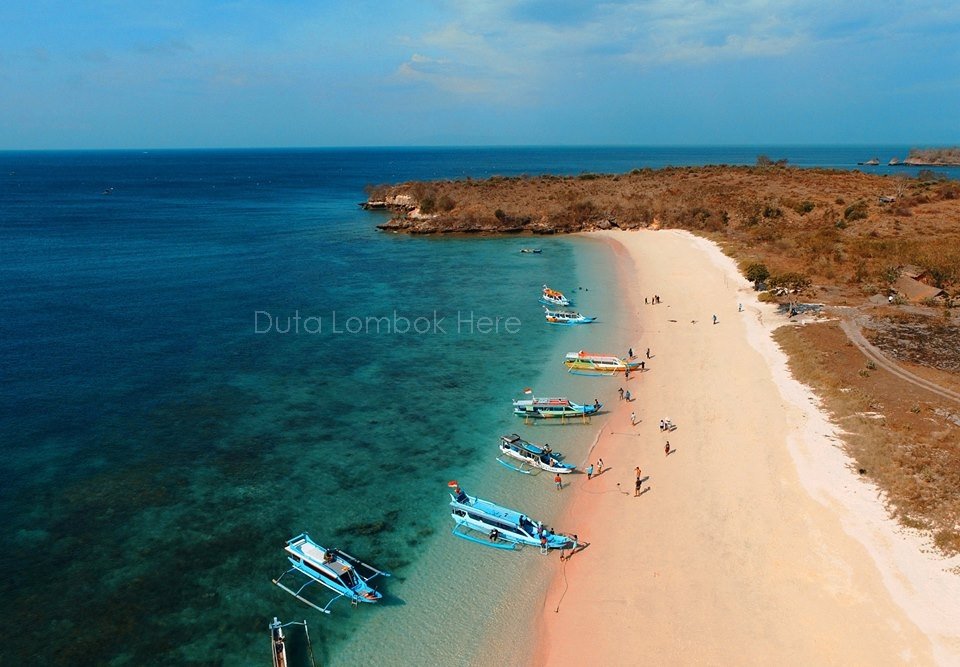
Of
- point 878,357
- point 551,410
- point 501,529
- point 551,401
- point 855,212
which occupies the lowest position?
point 501,529

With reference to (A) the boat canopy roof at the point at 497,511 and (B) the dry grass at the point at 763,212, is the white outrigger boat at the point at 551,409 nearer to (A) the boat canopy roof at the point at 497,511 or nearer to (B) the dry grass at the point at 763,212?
(A) the boat canopy roof at the point at 497,511

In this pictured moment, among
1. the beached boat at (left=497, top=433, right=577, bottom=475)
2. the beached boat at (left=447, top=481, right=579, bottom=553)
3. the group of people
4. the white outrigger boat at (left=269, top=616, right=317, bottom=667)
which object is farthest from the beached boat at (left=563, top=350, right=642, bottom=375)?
the white outrigger boat at (left=269, top=616, right=317, bottom=667)

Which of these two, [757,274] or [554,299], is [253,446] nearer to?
[554,299]

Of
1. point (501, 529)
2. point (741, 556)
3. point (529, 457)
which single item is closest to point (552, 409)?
point (529, 457)

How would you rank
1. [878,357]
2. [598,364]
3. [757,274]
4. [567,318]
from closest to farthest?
[878,357]
[598,364]
[567,318]
[757,274]

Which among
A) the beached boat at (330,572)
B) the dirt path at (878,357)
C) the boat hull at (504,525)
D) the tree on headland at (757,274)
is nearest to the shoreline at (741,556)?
the boat hull at (504,525)

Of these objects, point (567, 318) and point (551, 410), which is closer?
point (551, 410)
